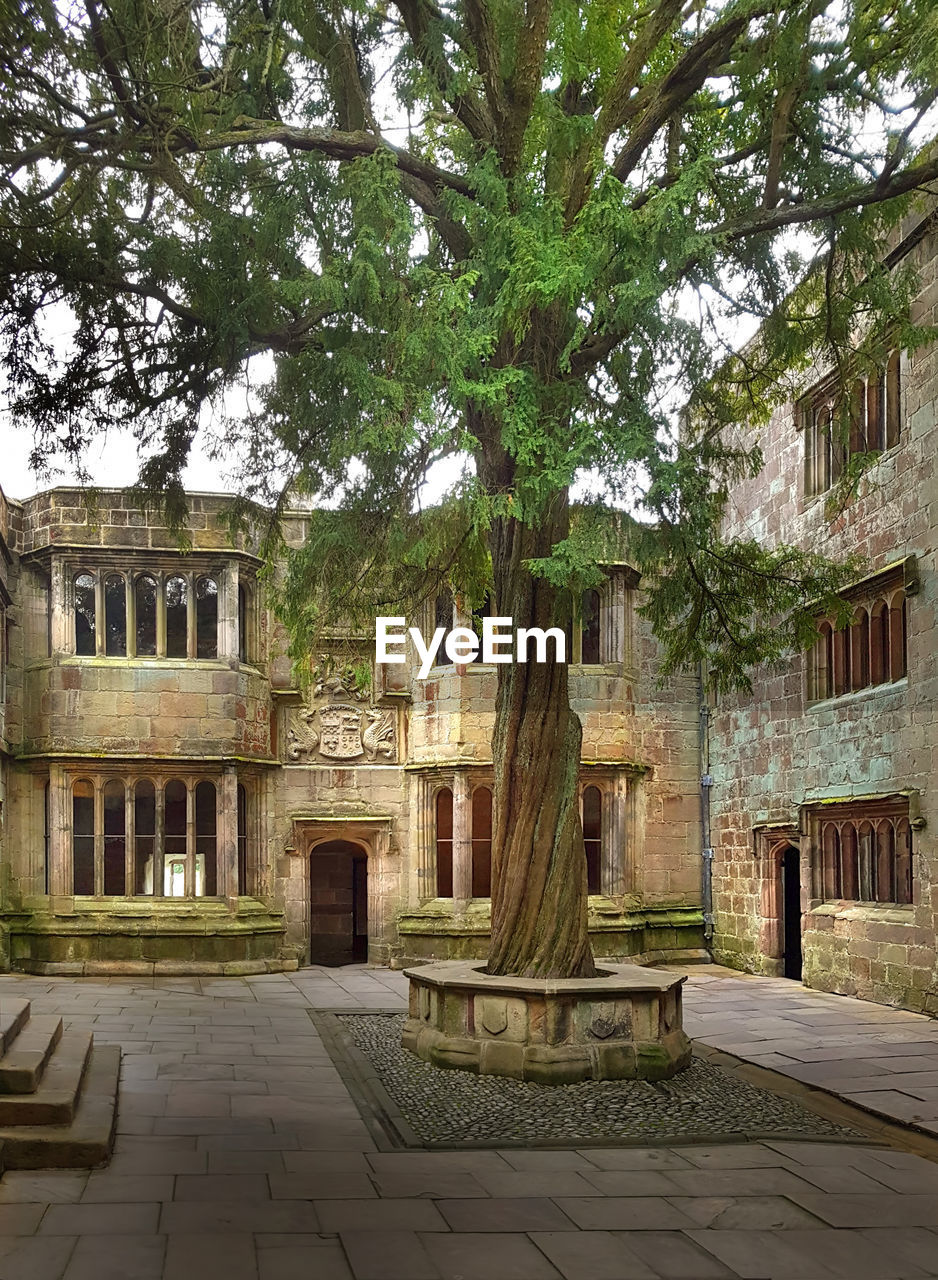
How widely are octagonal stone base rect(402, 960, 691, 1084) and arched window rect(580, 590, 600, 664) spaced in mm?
8328

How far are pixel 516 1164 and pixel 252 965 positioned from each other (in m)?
9.75

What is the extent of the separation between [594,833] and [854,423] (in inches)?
275

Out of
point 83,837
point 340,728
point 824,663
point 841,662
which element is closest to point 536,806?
point 841,662

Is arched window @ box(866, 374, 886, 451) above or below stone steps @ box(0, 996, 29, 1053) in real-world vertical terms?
above

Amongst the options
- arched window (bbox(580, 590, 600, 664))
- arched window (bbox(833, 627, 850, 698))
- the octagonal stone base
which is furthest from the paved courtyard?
arched window (bbox(580, 590, 600, 664))

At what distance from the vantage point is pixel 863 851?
14.1 meters

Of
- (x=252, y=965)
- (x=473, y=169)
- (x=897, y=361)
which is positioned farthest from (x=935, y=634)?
(x=252, y=965)

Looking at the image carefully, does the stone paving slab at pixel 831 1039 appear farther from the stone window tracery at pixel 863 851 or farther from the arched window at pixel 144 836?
the arched window at pixel 144 836

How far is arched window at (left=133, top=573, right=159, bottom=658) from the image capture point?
16.8m

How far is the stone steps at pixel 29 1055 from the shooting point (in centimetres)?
748

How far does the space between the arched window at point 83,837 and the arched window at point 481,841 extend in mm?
4630

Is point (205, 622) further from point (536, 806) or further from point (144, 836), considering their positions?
point (536, 806)

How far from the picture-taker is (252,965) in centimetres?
1625

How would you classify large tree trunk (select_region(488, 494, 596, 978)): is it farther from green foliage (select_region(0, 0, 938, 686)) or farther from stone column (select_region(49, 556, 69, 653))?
stone column (select_region(49, 556, 69, 653))
